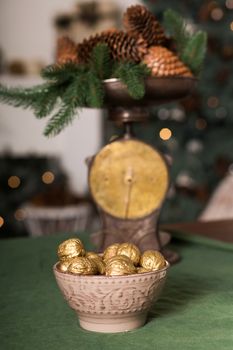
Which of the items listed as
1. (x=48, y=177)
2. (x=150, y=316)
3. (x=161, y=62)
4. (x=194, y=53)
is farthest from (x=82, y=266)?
(x=48, y=177)

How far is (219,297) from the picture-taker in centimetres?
114

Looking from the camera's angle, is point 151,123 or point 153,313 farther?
point 151,123

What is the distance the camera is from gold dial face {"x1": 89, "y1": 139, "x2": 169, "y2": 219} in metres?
1.46

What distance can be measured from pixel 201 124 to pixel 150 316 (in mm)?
3882

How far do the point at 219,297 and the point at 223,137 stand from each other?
375cm

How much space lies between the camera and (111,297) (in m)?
0.92

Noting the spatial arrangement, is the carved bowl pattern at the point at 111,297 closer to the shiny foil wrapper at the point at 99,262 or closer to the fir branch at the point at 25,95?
the shiny foil wrapper at the point at 99,262

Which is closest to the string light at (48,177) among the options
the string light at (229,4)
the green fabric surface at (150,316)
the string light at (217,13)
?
the string light at (217,13)

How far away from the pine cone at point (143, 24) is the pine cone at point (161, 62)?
32mm

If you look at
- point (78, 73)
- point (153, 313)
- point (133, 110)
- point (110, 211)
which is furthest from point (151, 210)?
point (153, 313)

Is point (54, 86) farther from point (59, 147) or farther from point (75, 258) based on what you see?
point (59, 147)

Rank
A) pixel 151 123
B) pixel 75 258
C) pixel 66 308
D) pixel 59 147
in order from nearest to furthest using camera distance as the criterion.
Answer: pixel 75 258, pixel 66 308, pixel 151 123, pixel 59 147

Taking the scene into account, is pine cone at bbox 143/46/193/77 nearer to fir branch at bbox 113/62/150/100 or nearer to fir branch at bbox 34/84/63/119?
fir branch at bbox 113/62/150/100

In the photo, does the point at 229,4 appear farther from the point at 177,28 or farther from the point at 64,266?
the point at 64,266
